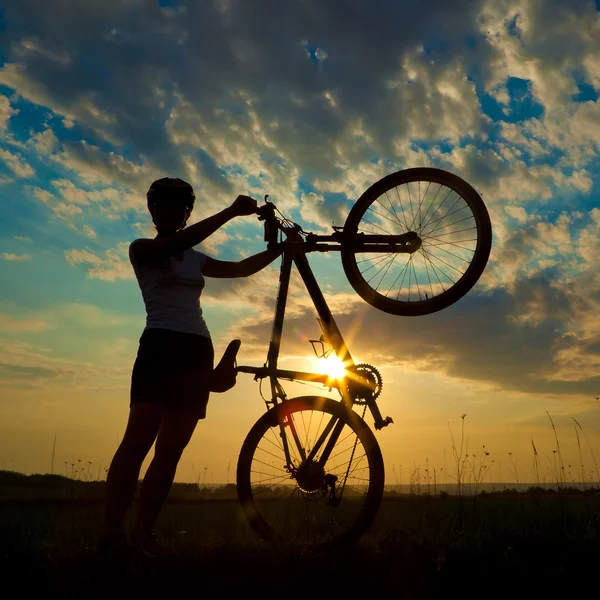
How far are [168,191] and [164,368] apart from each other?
56.0 inches

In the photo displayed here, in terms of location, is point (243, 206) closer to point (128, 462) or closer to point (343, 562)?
point (128, 462)

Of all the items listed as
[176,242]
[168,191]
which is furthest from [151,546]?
[168,191]

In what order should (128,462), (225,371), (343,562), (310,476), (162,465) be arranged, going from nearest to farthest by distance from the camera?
(343,562), (128,462), (162,465), (225,371), (310,476)

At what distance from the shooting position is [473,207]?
5320 millimetres

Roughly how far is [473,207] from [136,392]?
329 cm

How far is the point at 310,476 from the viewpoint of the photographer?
16.7 ft

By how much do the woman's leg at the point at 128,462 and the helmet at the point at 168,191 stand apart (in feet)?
5.34

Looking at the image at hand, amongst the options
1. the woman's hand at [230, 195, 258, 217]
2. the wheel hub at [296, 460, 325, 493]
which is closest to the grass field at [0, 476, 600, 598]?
the wheel hub at [296, 460, 325, 493]

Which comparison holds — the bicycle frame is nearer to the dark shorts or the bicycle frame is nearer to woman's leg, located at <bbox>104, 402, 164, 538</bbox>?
the dark shorts

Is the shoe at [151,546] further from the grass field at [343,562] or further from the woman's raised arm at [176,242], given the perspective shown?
the woman's raised arm at [176,242]

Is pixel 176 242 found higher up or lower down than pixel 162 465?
higher up

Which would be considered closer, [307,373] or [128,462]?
[128,462]

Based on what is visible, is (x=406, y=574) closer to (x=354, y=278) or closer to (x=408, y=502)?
(x=354, y=278)

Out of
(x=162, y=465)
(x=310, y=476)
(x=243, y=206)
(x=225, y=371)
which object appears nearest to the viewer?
(x=162, y=465)
